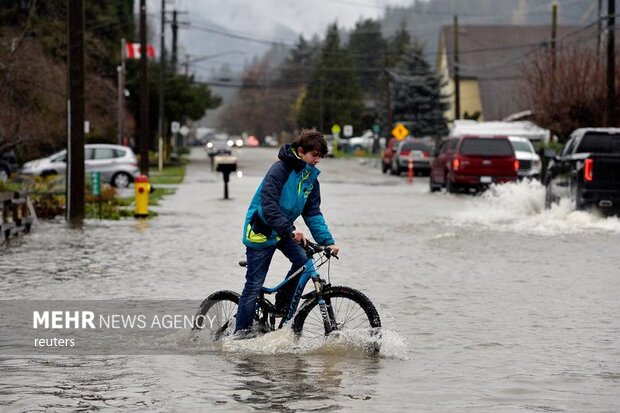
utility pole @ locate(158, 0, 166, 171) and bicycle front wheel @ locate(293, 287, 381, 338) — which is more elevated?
utility pole @ locate(158, 0, 166, 171)

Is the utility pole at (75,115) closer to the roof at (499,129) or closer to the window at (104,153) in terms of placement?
the window at (104,153)

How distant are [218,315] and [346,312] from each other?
48.2 inches

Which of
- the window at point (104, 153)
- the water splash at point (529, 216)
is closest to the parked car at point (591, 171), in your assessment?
the water splash at point (529, 216)

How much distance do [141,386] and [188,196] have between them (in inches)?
1229

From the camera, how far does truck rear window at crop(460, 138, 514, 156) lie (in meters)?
40.8

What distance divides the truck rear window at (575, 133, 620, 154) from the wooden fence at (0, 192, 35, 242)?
10486 millimetres

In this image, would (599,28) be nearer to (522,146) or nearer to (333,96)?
(522,146)

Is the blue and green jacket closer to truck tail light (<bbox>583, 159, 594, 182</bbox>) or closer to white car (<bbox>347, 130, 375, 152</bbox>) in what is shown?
truck tail light (<bbox>583, 159, 594, 182</bbox>)

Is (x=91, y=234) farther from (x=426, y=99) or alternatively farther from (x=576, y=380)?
(x=426, y=99)

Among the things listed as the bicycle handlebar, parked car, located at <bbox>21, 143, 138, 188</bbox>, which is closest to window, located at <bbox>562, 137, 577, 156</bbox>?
the bicycle handlebar

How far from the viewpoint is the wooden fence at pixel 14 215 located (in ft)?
75.7

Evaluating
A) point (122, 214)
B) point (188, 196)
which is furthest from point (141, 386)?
point (188, 196)

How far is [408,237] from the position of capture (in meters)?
24.0

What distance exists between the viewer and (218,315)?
11.3 meters
